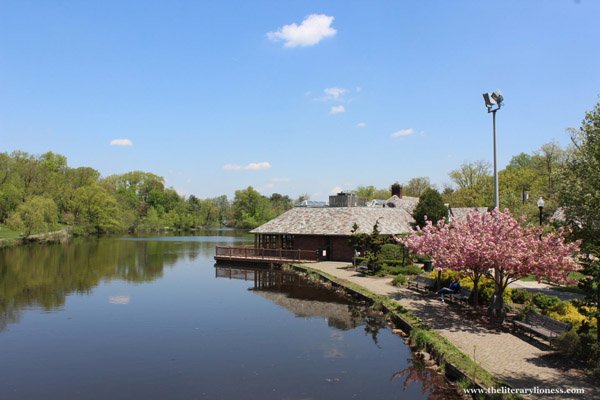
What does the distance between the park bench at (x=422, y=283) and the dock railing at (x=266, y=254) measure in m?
14.0

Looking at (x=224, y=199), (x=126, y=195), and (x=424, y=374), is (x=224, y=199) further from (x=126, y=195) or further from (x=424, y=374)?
(x=424, y=374)

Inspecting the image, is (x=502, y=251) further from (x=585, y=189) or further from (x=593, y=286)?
(x=585, y=189)

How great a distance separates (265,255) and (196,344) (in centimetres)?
2496

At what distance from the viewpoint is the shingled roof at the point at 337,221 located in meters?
39.5

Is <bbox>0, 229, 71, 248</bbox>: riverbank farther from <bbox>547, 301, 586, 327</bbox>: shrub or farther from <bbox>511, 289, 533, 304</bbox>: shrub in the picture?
<bbox>547, 301, 586, 327</bbox>: shrub

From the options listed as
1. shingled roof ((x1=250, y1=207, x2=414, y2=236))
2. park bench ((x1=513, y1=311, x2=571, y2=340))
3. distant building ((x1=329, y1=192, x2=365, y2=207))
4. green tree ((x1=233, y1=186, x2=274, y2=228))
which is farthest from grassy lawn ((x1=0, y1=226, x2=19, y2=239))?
park bench ((x1=513, y1=311, x2=571, y2=340))

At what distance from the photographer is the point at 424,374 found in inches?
525

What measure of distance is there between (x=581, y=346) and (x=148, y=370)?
13.0 meters

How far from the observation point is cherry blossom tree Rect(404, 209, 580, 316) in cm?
1628

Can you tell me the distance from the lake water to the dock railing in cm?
815

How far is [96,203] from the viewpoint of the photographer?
85.3 metres

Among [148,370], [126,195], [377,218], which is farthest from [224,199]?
[148,370]

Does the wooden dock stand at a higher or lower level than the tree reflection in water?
higher

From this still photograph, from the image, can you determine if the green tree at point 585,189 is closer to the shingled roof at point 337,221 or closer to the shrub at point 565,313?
the shrub at point 565,313
